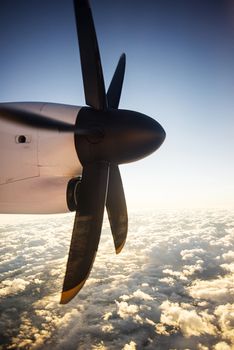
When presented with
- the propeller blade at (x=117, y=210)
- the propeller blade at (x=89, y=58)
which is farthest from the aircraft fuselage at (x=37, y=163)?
the propeller blade at (x=117, y=210)

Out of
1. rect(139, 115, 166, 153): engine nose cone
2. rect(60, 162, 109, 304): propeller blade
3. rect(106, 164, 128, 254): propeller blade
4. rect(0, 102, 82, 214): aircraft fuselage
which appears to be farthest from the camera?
rect(106, 164, 128, 254): propeller blade

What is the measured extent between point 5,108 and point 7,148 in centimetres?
111

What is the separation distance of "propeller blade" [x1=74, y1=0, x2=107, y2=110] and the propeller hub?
0.43 metres

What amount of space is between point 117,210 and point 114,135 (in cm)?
363

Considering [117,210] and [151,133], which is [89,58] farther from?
[117,210]

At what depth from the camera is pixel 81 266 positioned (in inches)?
201

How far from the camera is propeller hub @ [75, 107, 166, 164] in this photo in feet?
19.2

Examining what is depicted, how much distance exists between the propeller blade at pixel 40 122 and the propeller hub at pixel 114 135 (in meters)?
0.13

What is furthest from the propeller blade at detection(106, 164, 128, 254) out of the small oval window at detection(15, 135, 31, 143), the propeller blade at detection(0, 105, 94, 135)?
the small oval window at detection(15, 135, 31, 143)

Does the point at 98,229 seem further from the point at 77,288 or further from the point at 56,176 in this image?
the point at 56,176

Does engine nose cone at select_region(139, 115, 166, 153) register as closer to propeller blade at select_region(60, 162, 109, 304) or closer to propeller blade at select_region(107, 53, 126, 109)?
propeller blade at select_region(60, 162, 109, 304)

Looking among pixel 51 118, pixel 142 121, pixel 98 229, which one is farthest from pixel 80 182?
pixel 142 121

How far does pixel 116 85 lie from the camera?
29.7ft

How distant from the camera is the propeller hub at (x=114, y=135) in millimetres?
5855
